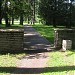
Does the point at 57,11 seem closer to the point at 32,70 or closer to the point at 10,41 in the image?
the point at 10,41

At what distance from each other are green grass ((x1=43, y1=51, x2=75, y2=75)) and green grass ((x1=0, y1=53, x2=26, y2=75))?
46.0 inches

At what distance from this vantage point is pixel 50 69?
8.74 metres

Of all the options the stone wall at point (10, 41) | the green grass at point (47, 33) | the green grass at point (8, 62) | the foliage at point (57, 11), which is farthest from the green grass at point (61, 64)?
the foliage at point (57, 11)

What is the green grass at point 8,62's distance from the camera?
8595 millimetres

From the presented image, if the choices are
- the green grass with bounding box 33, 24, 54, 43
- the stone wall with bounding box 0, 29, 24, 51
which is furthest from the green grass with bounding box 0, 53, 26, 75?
the green grass with bounding box 33, 24, 54, 43

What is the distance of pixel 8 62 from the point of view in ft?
32.9

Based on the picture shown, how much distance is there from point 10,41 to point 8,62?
2630mm

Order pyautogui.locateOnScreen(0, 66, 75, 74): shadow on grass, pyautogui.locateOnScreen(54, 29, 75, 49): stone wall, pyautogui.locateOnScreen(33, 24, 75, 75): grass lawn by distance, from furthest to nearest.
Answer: pyautogui.locateOnScreen(54, 29, 75, 49): stone wall, pyautogui.locateOnScreen(0, 66, 75, 74): shadow on grass, pyautogui.locateOnScreen(33, 24, 75, 75): grass lawn

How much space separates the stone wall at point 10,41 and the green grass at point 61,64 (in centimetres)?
185

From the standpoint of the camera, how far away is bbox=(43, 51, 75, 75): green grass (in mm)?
8227

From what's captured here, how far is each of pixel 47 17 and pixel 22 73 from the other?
140 feet

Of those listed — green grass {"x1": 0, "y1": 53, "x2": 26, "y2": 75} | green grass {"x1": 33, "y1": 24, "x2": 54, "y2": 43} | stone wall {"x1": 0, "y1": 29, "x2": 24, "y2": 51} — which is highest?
stone wall {"x1": 0, "y1": 29, "x2": 24, "y2": 51}

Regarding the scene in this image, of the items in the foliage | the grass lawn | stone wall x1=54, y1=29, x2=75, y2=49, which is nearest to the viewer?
the grass lawn

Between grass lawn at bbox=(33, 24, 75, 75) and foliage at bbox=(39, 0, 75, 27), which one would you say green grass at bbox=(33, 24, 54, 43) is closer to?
grass lawn at bbox=(33, 24, 75, 75)
